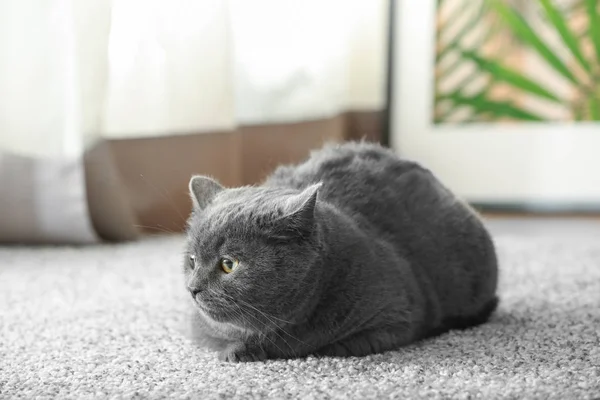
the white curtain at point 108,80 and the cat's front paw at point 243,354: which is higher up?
the white curtain at point 108,80

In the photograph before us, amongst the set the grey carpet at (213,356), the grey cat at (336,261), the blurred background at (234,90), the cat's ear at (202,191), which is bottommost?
the grey carpet at (213,356)

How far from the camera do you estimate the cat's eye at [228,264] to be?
804mm

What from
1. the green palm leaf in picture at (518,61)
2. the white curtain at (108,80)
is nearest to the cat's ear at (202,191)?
the white curtain at (108,80)

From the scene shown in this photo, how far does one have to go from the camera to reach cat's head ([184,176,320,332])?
0.79m

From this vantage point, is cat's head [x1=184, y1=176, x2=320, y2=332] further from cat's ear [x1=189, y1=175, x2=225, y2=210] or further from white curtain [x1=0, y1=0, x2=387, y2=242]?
white curtain [x1=0, y1=0, x2=387, y2=242]

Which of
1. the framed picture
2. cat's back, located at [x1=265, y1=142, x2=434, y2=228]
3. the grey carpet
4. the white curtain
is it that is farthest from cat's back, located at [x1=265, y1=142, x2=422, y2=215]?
the framed picture

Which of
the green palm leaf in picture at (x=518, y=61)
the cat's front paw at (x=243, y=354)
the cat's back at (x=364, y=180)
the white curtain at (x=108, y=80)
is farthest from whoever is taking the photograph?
the green palm leaf in picture at (x=518, y=61)

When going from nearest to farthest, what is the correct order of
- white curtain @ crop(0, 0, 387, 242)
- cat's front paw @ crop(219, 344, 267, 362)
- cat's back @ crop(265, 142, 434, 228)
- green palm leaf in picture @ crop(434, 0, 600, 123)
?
cat's front paw @ crop(219, 344, 267, 362) < cat's back @ crop(265, 142, 434, 228) < white curtain @ crop(0, 0, 387, 242) < green palm leaf in picture @ crop(434, 0, 600, 123)

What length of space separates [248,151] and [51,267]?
725 mm

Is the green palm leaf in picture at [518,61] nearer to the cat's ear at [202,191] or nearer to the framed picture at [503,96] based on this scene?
the framed picture at [503,96]

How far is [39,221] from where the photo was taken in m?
1.52

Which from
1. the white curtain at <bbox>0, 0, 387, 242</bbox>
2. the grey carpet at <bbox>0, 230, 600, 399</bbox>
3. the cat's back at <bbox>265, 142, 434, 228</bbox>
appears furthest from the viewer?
the white curtain at <bbox>0, 0, 387, 242</bbox>

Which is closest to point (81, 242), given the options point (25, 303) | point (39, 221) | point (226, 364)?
point (39, 221)

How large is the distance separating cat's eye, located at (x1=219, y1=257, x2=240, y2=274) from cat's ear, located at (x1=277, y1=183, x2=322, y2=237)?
61mm
